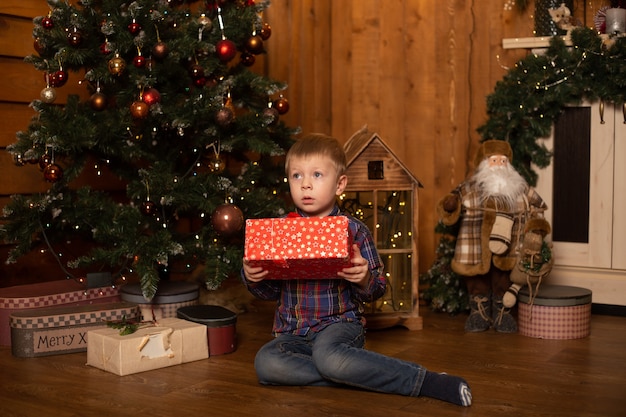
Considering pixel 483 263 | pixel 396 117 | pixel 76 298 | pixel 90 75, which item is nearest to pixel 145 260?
pixel 76 298

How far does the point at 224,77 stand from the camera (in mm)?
3432

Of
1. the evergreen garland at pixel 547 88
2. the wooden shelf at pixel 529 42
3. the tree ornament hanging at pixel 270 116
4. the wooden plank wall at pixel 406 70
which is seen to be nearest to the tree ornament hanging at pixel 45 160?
the wooden plank wall at pixel 406 70

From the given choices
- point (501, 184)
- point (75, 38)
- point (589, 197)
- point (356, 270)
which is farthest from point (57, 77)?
point (589, 197)

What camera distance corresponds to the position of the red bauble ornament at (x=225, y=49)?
3.30 metres

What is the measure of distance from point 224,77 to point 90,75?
562mm

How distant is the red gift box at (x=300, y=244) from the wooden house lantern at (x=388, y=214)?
917mm

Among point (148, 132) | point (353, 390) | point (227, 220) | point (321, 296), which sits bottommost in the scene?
point (353, 390)

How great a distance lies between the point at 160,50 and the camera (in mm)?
3164

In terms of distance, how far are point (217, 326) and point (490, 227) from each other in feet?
4.01

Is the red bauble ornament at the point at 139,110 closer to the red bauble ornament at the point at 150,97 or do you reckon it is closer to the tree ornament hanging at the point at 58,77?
the red bauble ornament at the point at 150,97

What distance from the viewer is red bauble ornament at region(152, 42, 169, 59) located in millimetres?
3164

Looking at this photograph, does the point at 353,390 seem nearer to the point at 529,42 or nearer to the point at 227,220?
the point at 227,220

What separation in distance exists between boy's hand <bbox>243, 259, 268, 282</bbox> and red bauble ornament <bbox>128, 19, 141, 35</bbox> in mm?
1190

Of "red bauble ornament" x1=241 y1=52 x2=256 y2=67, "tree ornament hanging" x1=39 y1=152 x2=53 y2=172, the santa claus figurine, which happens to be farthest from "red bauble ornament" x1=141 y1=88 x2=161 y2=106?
the santa claus figurine
